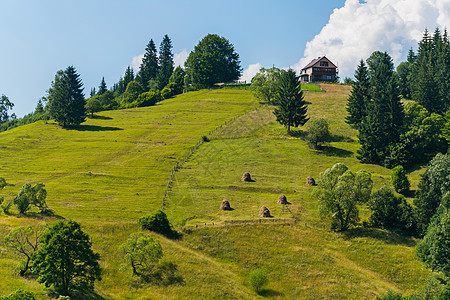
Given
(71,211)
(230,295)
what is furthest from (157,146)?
(230,295)

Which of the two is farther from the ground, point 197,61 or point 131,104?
point 197,61

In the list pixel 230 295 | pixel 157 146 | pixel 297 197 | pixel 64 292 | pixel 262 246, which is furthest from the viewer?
pixel 157 146

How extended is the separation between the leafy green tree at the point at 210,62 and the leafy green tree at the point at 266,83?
43354 mm

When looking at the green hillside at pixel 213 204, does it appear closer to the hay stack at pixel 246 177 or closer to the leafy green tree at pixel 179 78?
the hay stack at pixel 246 177

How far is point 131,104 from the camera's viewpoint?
162 metres

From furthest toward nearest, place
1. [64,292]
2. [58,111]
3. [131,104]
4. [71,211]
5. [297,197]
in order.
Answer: [131,104]
[58,111]
[297,197]
[71,211]
[64,292]

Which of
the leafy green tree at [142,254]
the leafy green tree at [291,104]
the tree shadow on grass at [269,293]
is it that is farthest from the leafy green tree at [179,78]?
the tree shadow on grass at [269,293]

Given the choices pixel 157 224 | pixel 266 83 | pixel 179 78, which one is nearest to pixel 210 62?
pixel 179 78

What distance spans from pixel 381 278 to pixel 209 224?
26.9 m

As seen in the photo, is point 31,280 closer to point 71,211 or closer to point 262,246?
point 71,211

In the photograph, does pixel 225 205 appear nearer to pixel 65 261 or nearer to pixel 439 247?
pixel 65 261

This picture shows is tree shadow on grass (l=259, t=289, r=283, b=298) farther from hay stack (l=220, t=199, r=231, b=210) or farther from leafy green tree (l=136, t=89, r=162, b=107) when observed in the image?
leafy green tree (l=136, t=89, r=162, b=107)

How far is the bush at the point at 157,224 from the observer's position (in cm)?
5747

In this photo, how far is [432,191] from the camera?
6056 centimetres
